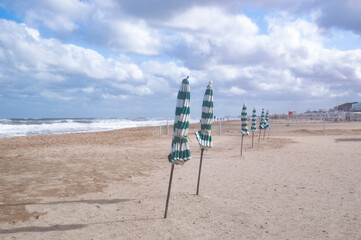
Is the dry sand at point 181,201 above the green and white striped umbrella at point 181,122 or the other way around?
the other way around

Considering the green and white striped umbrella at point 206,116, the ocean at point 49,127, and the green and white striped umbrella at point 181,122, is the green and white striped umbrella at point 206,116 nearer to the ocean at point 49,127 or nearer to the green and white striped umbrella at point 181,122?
the green and white striped umbrella at point 181,122

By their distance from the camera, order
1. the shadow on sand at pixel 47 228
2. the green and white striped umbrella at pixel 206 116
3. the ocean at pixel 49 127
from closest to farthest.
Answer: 1. the shadow on sand at pixel 47 228
2. the green and white striped umbrella at pixel 206 116
3. the ocean at pixel 49 127

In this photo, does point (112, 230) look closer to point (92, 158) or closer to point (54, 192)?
point (54, 192)

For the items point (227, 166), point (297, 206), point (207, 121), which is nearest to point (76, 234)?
point (207, 121)

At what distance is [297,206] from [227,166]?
468cm

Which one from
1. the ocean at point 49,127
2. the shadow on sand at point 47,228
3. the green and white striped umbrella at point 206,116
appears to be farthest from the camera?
the ocean at point 49,127

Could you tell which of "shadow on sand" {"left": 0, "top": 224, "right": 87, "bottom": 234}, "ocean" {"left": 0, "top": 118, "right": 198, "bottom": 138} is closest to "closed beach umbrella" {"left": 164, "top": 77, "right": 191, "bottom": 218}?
"shadow on sand" {"left": 0, "top": 224, "right": 87, "bottom": 234}

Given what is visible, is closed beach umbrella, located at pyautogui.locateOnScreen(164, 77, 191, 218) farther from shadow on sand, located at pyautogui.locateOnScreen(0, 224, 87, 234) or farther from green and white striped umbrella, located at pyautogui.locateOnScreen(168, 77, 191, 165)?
shadow on sand, located at pyautogui.locateOnScreen(0, 224, 87, 234)

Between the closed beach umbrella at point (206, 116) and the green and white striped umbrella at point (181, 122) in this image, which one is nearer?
the green and white striped umbrella at point (181, 122)

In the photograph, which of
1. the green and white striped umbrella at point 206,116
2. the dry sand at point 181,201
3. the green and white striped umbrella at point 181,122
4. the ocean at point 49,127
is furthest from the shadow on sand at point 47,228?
the ocean at point 49,127

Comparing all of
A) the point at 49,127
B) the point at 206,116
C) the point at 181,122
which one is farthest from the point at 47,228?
the point at 49,127

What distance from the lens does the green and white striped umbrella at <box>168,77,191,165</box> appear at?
183 inches

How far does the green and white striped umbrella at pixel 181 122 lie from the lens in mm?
4645

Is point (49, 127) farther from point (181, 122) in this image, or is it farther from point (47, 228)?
point (181, 122)
